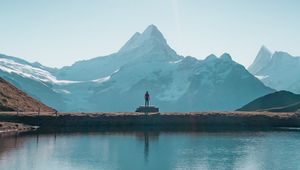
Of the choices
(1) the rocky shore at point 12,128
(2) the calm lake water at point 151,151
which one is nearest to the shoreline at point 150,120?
(1) the rocky shore at point 12,128

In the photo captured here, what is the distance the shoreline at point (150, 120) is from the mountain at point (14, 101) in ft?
39.9

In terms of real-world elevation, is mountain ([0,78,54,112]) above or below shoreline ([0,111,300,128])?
above

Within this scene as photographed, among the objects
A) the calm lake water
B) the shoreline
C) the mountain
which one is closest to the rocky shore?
the shoreline

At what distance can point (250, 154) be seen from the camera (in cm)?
8462

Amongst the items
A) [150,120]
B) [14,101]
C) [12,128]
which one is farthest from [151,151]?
[14,101]

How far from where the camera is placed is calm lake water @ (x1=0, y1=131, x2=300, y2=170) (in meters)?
73.5

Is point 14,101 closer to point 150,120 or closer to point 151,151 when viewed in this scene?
point 150,120

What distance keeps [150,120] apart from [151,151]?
46851 mm

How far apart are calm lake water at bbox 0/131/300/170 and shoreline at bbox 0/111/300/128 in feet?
51.6

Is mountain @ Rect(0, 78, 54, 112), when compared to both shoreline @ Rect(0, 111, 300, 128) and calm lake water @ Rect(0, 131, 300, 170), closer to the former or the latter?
shoreline @ Rect(0, 111, 300, 128)

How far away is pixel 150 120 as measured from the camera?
133625mm

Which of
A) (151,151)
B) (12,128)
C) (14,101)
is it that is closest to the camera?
(151,151)

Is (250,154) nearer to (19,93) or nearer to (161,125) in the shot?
(161,125)

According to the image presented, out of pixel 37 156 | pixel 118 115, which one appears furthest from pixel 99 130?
pixel 37 156
